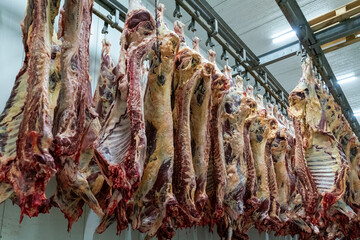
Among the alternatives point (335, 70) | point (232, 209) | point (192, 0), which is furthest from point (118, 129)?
point (335, 70)

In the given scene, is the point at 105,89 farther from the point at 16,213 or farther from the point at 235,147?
the point at 235,147

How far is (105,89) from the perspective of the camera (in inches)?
88.0

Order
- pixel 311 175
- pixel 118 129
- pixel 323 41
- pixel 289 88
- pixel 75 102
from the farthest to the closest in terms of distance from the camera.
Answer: pixel 289 88, pixel 323 41, pixel 311 175, pixel 118 129, pixel 75 102

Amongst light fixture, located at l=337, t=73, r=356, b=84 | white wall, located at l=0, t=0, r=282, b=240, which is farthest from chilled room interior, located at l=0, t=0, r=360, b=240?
light fixture, located at l=337, t=73, r=356, b=84

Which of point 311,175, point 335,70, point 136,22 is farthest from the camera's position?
point 335,70

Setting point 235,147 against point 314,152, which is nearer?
point 235,147

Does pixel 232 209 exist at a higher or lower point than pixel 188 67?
lower

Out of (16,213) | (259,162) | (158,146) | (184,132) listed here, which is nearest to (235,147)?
(259,162)

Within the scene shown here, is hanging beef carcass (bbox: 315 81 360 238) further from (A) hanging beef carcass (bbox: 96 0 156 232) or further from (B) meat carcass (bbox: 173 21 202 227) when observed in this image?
(A) hanging beef carcass (bbox: 96 0 156 232)

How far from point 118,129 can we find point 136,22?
2.07 feet

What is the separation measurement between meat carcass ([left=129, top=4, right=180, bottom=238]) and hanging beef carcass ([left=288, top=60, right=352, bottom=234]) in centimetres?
173

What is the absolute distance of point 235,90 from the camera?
112 inches

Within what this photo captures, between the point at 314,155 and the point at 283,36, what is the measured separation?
2.22 m

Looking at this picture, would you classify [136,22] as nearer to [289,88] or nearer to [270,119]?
[270,119]
